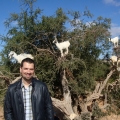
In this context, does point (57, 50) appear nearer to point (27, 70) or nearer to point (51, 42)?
point (51, 42)

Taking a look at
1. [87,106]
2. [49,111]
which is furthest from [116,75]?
[49,111]

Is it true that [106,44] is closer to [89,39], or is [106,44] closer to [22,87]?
[89,39]

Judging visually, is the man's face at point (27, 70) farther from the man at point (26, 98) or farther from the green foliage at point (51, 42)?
the green foliage at point (51, 42)

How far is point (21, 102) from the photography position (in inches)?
94.0

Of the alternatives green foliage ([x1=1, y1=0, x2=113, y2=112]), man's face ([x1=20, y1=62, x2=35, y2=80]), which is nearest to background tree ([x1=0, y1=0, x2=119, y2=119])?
green foliage ([x1=1, y1=0, x2=113, y2=112])

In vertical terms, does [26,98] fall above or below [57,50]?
below

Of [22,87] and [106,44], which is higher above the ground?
[106,44]

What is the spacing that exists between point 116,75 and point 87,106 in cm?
223

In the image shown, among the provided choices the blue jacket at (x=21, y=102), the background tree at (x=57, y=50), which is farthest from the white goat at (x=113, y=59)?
the blue jacket at (x=21, y=102)

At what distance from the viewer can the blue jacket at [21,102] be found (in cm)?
239

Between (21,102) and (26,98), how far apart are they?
7 centimetres

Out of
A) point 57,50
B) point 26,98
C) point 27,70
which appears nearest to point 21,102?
point 26,98

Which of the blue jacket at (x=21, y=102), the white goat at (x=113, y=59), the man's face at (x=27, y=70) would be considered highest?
the white goat at (x=113, y=59)

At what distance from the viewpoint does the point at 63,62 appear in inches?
299
